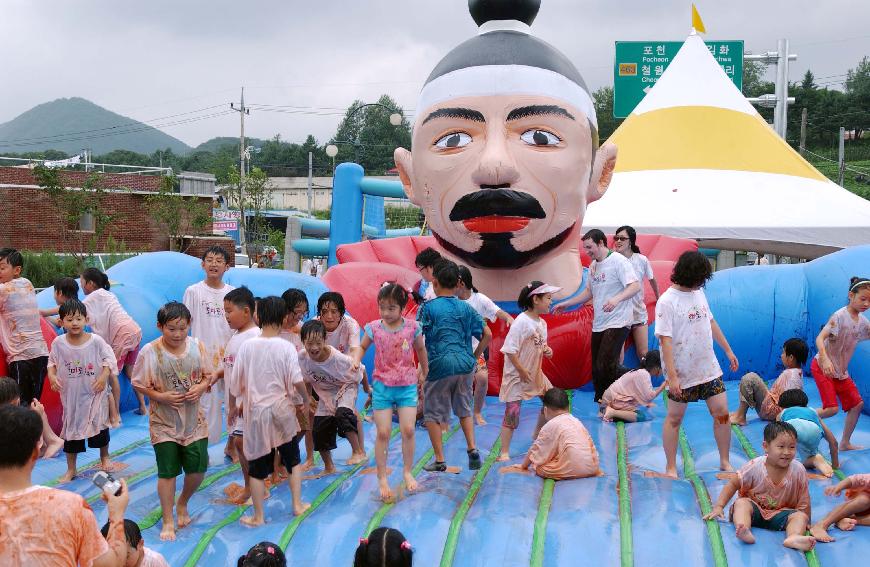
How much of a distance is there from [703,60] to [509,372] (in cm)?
990

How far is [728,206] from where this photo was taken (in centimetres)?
1167

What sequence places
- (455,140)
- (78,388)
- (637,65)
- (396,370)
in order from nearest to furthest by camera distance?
(396,370) < (78,388) < (455,140) < (637,65)

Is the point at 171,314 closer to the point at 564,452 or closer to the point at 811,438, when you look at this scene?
the point at 564,452

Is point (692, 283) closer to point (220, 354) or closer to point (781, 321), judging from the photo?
point (781, 321)

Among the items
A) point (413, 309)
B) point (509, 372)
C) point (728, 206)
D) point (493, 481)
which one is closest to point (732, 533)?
point (493, 481)

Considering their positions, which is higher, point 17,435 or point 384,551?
point 17,435

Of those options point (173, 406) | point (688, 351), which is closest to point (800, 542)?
point (688, 351)

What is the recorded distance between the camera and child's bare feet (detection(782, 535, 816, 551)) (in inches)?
143

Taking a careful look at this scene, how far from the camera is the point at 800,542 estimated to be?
363 centimetres

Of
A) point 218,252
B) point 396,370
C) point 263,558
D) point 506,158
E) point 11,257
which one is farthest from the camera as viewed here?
point 506,158

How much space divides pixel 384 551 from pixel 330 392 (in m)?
2.29

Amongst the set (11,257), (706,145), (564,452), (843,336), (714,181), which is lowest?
(564,452)

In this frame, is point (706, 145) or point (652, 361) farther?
point (706, 145)

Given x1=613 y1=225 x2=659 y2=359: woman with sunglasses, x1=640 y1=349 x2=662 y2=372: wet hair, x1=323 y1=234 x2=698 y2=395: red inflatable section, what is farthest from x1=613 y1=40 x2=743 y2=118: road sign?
x1=640 y1=349 x2=662 y2=372: wet hair
